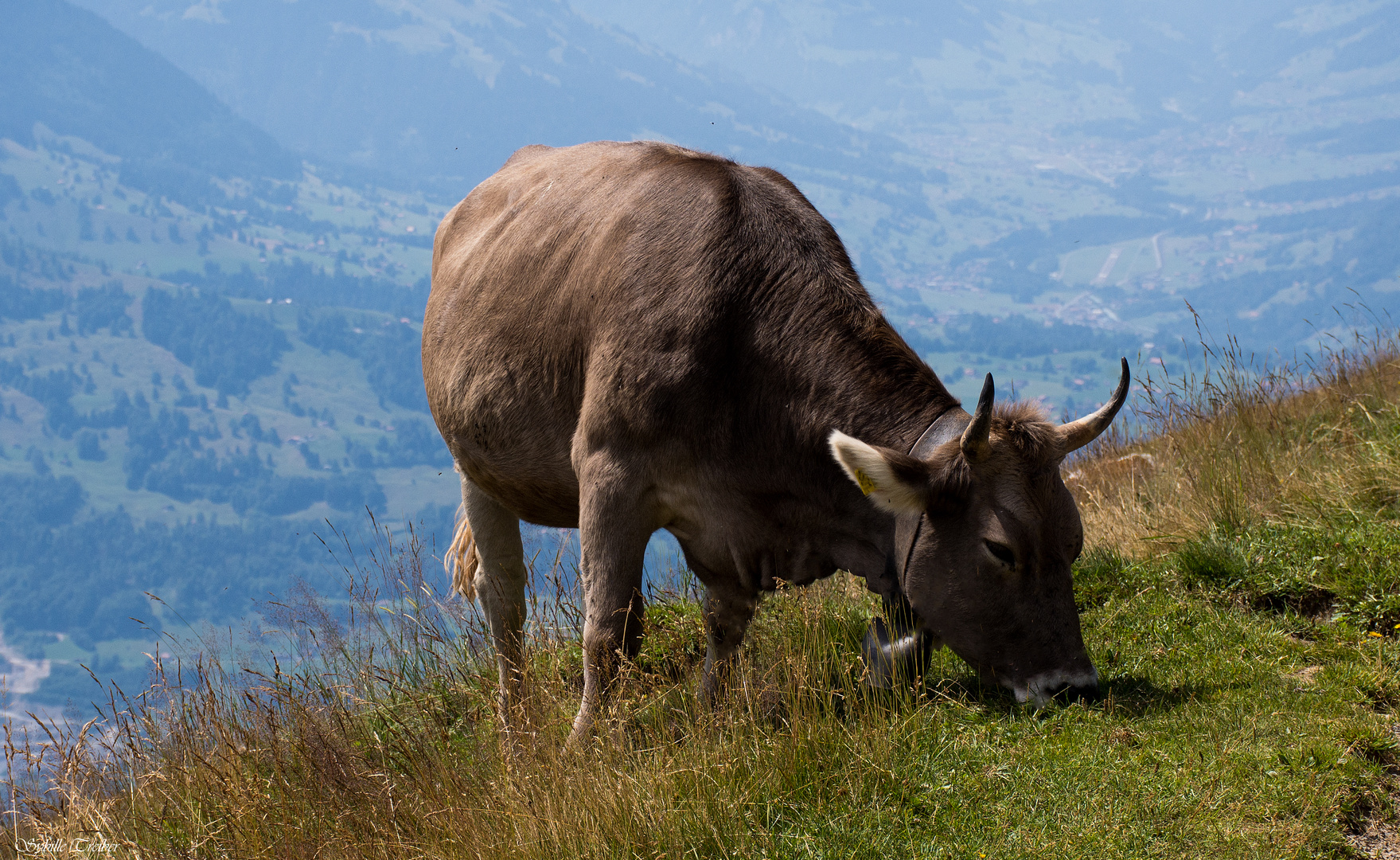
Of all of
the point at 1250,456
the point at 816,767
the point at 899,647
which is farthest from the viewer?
the point at 1250,456

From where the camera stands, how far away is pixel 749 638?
5.04 m

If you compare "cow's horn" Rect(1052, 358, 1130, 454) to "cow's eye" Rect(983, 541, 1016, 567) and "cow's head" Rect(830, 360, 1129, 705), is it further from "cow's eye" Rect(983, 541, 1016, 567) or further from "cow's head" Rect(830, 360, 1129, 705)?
"cow's eye" Rect(983, 541, 1016, 567)

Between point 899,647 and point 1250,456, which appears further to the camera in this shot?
point 1250,456

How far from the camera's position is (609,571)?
13.1 ft

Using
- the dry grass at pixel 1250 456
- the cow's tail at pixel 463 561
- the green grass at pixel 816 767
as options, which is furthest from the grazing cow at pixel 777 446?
the dry grass at pixel 1250 456

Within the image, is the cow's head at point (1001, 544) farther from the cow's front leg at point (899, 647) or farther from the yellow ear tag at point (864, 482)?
the cow's front leg at point (899, 647)

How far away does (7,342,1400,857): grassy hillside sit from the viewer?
340 cm

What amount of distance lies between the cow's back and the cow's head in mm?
433

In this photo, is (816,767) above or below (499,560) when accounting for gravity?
below

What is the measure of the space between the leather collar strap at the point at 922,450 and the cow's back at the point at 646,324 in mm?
356

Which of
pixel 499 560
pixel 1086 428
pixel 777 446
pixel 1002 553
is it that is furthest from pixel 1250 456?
pixel 499 560

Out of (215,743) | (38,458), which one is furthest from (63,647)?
(215,743)

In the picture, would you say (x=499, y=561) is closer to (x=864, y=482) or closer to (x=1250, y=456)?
A: (x=864, y=482)

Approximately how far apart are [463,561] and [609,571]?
2619 mm
